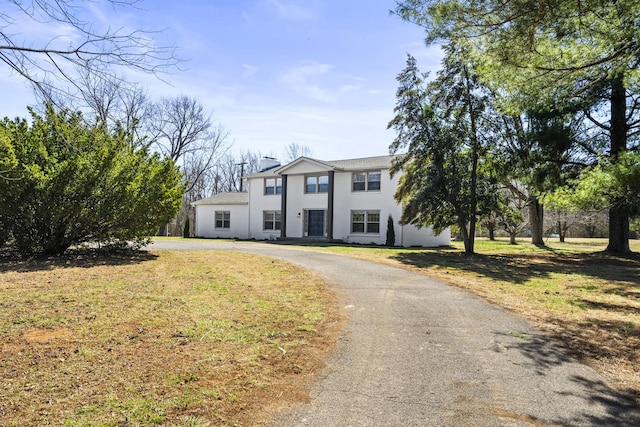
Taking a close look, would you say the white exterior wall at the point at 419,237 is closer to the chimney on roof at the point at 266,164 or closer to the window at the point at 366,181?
the window at the point at 366,181

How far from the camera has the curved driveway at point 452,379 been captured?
10.6ft

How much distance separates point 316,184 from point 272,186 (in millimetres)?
3790

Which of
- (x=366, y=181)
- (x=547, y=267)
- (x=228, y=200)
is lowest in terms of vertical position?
(x=547, y=267)

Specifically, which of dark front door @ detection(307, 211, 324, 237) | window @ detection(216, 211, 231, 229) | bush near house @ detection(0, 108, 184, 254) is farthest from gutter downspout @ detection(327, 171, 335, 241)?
bush near house @ detection(0, 108, 184, 254)

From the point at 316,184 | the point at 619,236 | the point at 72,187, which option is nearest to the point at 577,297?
the point at 72,187

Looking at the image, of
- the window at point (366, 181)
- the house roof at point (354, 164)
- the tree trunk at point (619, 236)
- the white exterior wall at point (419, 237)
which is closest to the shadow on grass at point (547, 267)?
the tree trunk at point (619, 236)

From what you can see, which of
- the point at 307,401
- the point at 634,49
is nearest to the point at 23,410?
the point at 307,401

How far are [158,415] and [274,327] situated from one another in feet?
8.13

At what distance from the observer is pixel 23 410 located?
3.11 metres

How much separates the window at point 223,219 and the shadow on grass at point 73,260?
1709cm

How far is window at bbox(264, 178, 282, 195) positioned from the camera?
27953 mm

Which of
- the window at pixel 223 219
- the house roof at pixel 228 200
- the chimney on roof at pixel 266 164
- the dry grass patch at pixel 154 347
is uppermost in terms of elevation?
the chimney on roof at pixel 266 164

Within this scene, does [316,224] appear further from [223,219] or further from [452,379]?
[452,379]

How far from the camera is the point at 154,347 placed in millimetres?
4527
